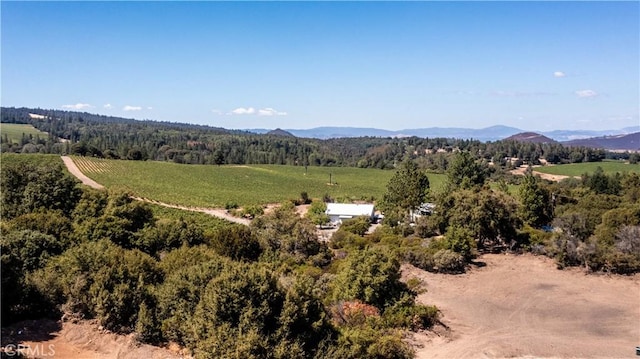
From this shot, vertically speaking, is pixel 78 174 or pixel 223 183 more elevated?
pixel 78 174

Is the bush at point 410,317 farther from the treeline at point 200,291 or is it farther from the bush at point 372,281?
the bush at point 372,281

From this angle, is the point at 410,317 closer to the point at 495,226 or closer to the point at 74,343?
the point at 74,343

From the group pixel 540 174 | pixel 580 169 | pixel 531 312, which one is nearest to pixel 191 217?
pixel 531 312

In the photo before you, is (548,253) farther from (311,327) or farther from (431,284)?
(311,327)

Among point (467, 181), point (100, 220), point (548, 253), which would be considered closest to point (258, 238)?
point (100, 220)

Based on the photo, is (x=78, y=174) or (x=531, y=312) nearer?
(x=531, y=312)

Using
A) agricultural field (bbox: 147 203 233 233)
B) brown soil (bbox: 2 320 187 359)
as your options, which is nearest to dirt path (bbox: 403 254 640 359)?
brown soil (bbox: 2 320 187 359)

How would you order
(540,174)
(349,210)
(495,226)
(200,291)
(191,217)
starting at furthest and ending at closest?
1. (540,174)
2. (349,210)
3. (191,217)
4. (495,226)
5. (200,291)
